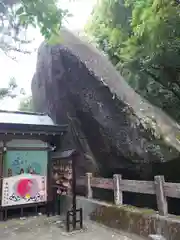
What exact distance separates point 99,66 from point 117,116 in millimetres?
2196

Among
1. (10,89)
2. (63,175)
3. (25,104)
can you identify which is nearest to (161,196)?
(63,175)

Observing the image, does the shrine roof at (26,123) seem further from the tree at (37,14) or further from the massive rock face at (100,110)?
the tree at (37,14)

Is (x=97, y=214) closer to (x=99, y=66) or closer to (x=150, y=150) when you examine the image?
(x=150, y=150)

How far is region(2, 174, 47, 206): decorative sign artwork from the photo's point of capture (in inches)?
349

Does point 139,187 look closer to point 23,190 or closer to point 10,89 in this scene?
point 23,190

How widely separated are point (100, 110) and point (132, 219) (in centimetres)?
353

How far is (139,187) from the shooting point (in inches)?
275

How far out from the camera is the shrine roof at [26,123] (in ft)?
29.7

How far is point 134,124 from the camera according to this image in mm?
7488

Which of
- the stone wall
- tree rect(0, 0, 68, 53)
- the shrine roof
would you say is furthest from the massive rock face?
tree rect(0, 0, 68, 53)

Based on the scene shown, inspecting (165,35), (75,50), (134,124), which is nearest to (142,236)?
(134,124)

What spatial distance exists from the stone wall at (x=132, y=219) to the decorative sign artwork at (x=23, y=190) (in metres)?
1.57

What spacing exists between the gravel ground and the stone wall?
0.72 feet

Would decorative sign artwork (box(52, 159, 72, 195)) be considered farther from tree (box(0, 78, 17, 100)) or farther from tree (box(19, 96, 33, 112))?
tree (box(19, 96, 33, 112))
